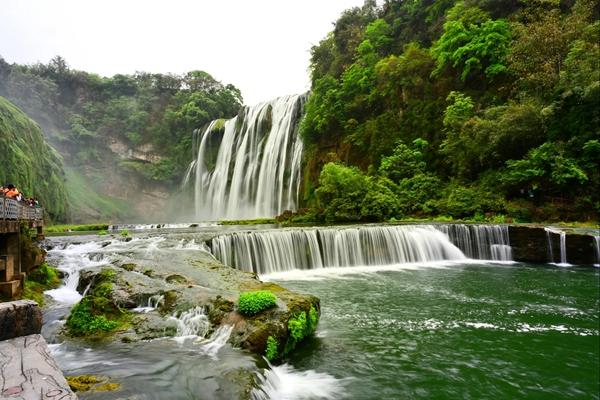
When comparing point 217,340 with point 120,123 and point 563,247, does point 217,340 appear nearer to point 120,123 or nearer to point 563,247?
point 563,247

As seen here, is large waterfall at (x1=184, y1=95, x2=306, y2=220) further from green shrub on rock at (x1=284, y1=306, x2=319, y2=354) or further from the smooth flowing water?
green shrub on rock at (x1=284, y1=306, x2=319, y2=354)

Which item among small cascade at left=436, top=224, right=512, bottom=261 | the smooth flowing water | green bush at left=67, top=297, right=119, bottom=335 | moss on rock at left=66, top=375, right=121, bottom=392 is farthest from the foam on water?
small cascade at left=436, top=224, right=512, bottom=261

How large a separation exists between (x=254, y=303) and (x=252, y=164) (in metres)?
33.5

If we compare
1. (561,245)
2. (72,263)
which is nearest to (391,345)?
(72,263)

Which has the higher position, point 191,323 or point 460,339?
point 191,323

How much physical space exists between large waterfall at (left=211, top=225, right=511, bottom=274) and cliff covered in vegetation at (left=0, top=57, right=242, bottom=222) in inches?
1596

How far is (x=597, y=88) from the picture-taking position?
15852 millimetres

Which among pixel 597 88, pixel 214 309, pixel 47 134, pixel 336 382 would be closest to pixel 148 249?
pixel 214 309

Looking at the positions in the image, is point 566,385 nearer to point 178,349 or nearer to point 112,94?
point 178,349

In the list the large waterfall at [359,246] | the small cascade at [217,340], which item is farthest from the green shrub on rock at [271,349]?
the large waterfall at [359,246]

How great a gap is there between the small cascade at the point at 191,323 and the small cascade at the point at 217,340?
24 cm

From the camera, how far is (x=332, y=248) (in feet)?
50.1

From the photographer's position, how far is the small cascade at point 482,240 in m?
15.2

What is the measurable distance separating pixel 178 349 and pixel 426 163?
23.2 m
